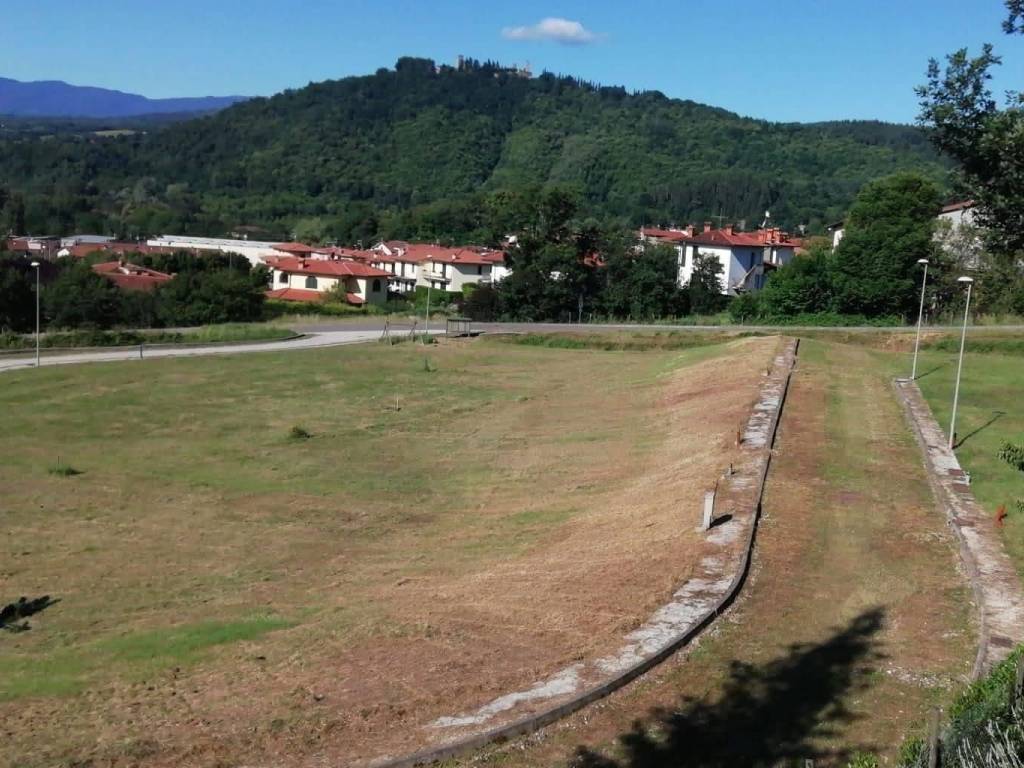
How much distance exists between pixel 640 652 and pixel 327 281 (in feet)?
229

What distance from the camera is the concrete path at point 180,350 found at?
138 feet

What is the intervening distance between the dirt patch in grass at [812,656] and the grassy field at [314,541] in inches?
48.4

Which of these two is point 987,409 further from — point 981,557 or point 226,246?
point 226,246

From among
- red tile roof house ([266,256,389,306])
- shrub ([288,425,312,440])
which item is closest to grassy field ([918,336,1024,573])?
shrub ([288,425,312,440])

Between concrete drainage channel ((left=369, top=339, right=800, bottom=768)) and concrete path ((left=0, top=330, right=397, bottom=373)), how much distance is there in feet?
106

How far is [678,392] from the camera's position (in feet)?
106

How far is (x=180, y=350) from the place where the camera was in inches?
1863

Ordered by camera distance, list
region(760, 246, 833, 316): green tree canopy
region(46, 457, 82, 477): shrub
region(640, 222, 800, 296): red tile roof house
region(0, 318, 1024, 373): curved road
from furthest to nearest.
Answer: region(640, 222, 800, 296): red tile roof house < region(760, 246, 833, 316): green tree canopy < region(0, 318, 1024, 373): curved road < region(46, 457, 82, 477): shrub

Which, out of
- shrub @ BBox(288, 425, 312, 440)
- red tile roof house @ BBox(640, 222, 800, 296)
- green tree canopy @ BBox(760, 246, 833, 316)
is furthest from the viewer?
red tile roof house @ BBox(640, 222, 800, 296)

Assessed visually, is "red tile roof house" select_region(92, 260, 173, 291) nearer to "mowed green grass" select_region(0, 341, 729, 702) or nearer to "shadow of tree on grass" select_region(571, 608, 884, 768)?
"mowed green grass" select_region(0, 341, 729, 702)

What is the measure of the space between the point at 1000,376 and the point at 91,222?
146213mm

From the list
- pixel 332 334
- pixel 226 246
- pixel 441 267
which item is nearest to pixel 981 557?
pixel 332 334

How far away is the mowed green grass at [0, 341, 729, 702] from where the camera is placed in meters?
13.8

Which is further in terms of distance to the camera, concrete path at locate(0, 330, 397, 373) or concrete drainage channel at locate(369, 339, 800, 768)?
concrete path at locate(0, 330, 397, 373)
